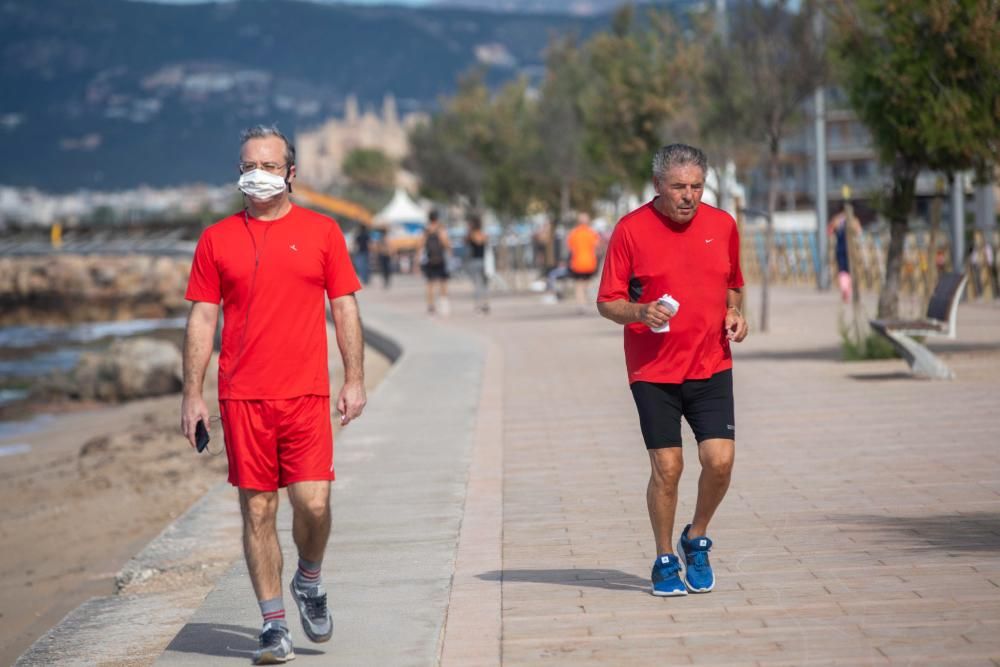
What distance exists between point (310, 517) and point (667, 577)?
1501 mm

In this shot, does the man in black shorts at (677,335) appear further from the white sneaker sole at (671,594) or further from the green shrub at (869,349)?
the green shrub at (869,349)

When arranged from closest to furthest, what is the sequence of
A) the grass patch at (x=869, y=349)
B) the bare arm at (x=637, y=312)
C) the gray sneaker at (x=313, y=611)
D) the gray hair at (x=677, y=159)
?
the gray sneaker at (x=313, y=611), the bare arm at (x=637, y=312), the gray hair at (x=677, y=159), the grass patch at (x=869, y=349)

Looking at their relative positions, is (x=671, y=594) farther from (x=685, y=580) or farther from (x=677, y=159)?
(x=677, y=159)

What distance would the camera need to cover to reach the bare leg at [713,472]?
617 cm

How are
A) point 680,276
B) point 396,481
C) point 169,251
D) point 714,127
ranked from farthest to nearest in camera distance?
point 169,251 → point 714,127 → point 396,481 → point 680,276

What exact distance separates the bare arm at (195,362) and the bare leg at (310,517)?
41 cm

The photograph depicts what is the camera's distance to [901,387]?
13500 mm

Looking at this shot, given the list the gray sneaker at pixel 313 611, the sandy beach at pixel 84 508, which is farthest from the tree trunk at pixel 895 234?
the gray sneaker at pixel 313 611

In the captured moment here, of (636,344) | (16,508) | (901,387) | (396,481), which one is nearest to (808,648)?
(636,344)

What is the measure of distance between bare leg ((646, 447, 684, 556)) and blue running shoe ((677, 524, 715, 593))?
0.10 metres

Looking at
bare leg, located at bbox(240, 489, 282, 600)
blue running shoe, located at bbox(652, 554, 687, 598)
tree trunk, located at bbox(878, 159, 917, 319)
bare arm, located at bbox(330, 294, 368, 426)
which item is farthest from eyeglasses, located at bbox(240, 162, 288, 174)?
tree trunk, located at bbox(878, 159, 917, 319)

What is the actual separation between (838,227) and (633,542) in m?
21.5

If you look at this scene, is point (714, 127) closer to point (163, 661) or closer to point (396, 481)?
point (396, 481)

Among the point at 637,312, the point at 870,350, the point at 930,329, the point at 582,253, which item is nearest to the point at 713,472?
the point at 637,312
